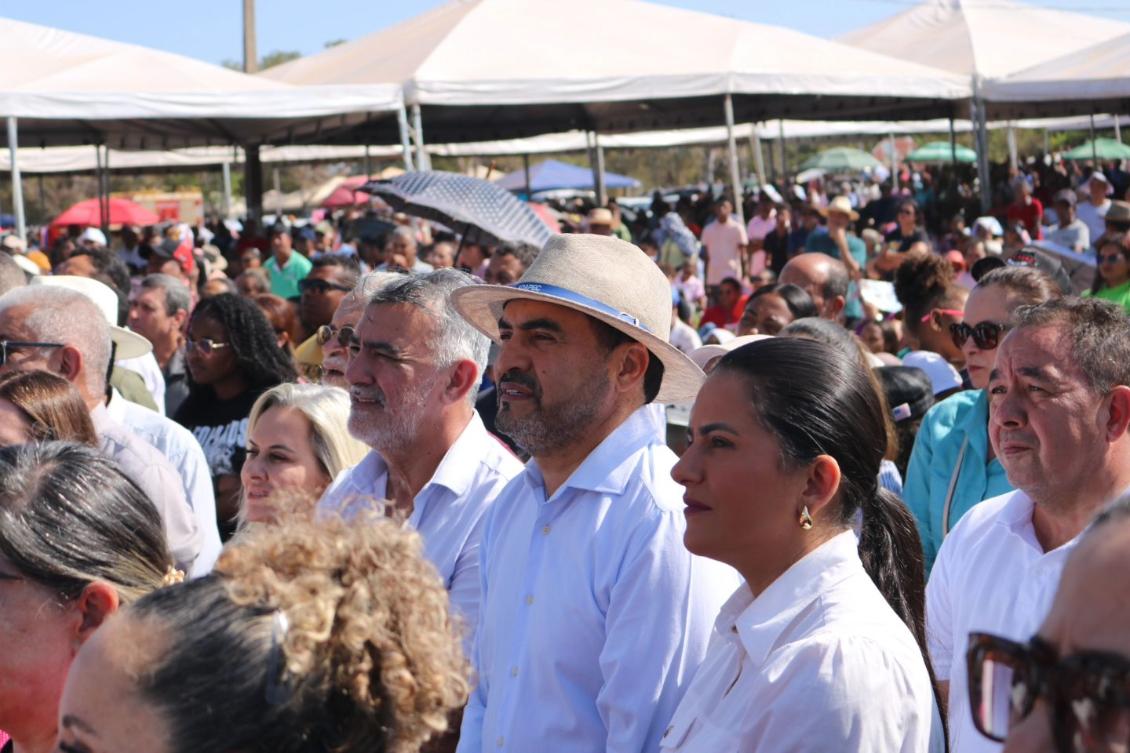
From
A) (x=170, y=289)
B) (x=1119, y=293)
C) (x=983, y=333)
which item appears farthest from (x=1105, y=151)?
(x=983, y=333)

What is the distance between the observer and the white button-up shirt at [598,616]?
299 cm

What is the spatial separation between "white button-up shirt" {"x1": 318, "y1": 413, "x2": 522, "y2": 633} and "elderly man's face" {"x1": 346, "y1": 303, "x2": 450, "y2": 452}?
14 centimetres

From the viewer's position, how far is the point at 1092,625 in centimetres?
121

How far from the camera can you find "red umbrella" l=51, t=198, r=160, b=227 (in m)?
29.7

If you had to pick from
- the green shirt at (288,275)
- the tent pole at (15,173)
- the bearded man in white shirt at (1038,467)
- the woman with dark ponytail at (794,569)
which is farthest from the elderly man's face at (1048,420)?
the tent pole at (15,173)

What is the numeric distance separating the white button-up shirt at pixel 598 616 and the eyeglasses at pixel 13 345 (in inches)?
90.5

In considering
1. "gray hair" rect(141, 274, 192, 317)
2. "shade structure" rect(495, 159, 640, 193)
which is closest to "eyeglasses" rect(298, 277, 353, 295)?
"gray hair" rect(141, 274, 192, 317)

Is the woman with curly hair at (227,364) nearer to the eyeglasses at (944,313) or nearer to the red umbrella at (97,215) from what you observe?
the eyeglasses at (944,313)

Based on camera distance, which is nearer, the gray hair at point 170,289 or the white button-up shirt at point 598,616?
the white button-up shirt at point 598,616

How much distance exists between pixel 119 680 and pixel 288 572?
249 millimetres

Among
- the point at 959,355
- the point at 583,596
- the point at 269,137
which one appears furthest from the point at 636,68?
the point at 583,596

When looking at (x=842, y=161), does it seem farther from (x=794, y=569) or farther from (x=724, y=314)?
(x=794, y=569)

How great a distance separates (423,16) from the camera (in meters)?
19.0

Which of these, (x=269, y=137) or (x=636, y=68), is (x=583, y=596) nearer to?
(x=636, y=68)
